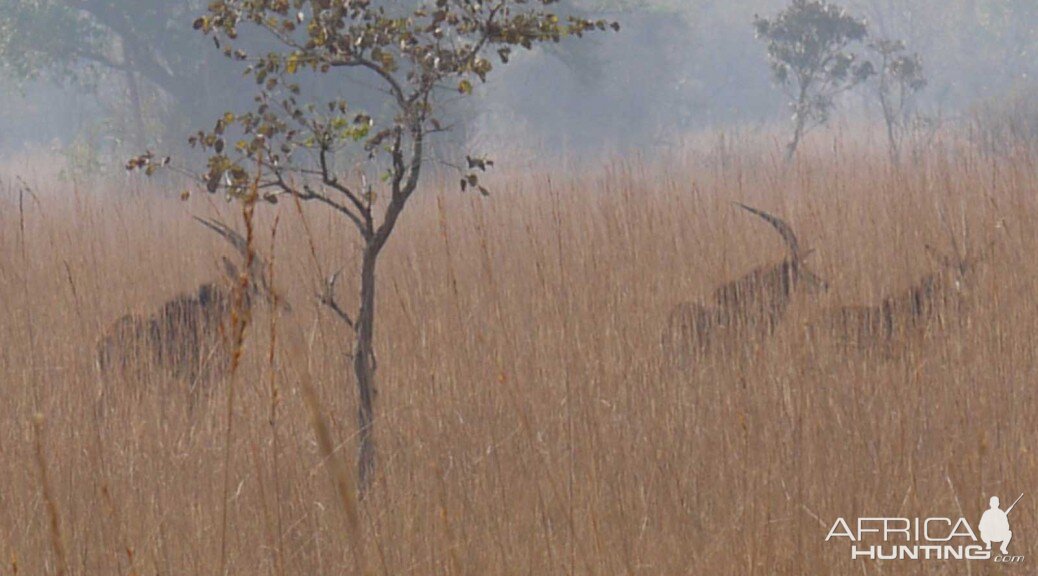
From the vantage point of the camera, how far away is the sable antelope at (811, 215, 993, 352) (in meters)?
4.08

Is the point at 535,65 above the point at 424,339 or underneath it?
above

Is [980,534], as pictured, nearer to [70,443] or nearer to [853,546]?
[853,546]

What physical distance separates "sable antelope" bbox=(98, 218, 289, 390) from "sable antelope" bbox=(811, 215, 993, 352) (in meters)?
1.99

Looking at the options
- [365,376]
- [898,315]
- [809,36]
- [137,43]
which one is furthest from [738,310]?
[137,43]

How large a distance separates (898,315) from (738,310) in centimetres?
57

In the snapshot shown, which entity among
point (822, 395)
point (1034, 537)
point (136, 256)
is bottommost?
point (1034, 537)

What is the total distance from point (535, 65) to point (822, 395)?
33.4 m

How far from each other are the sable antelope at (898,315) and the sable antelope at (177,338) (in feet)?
6.54

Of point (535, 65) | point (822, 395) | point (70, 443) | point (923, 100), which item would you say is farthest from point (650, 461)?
point (923, 100)

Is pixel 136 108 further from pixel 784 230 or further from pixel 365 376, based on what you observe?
pixel 365 376

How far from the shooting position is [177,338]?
15.5 feet

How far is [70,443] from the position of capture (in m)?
3.49

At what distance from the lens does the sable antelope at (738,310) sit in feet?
14.1

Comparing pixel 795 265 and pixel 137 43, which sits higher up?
pixel 137 43
